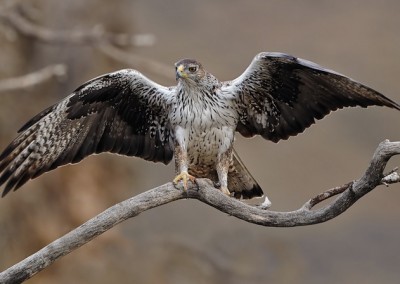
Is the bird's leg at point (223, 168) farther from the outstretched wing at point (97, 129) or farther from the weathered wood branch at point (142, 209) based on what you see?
the weathered wood branch at point (142, 209)

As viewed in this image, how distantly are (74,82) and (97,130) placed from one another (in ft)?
14.8

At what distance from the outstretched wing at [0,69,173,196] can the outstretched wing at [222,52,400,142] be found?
17.7 inches

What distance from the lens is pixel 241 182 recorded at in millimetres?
5301

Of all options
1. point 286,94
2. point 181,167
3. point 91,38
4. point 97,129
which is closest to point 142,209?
point 181,167

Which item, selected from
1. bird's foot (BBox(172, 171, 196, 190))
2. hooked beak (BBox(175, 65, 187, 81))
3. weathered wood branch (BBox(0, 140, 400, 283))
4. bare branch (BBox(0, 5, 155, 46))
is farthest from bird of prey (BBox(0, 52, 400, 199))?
bare branch (BBox(0, 5, 155, 46))

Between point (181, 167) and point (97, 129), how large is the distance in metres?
0.70

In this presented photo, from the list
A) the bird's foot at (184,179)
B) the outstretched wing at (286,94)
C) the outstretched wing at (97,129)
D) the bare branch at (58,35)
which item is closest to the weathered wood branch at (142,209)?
the bird's foot at (184,179)

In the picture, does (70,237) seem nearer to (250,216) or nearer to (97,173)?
(250,216)

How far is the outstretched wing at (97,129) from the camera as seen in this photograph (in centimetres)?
516

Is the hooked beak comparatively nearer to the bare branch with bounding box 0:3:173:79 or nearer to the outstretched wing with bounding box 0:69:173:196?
the outstretched wing with bounding box 0:69:173:196

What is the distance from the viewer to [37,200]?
971cm

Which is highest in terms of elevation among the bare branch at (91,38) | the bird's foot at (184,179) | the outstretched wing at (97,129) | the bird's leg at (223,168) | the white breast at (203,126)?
the bare branch at (91,38)

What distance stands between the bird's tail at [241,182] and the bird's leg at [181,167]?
1.29ft

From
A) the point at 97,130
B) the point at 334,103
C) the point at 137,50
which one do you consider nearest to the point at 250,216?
the point at 334,103
